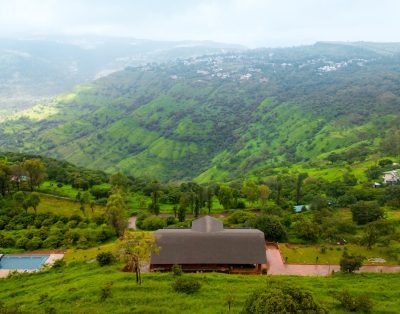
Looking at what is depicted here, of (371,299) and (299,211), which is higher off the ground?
(371,299)

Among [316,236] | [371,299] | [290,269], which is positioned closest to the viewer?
[371,299]

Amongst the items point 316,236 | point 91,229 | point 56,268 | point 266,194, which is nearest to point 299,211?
point 266,194

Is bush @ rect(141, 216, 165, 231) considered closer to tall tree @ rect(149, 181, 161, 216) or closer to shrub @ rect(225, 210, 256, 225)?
tall tree @ rect(149, 181, 161, 216)

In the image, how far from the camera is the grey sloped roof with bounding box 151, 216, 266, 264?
54.5 meters

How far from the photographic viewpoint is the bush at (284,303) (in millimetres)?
31047

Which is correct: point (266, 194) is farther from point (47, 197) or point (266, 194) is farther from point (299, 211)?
point (47, 197)

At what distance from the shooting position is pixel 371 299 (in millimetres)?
43719

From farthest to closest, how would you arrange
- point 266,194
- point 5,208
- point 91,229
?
point 266,194
point 5,208
point 91,229

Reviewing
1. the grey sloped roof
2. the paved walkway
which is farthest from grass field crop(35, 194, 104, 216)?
the paved walkway

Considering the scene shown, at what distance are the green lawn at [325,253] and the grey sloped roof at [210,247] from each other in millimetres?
6459

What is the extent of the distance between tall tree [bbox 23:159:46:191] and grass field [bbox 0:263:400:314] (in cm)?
4250

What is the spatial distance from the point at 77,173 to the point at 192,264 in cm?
7129

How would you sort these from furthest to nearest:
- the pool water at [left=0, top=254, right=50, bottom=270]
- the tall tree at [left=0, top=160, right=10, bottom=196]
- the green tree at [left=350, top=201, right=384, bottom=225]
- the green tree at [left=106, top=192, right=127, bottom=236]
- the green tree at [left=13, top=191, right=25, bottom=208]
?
the tall tree at [left=0, top=160, right=10, bottom=196], the green tree at [left=13, top=191, right=25, bottom=208], the green tree at [left=350, top=201, right=384, bottom=225], the green tree at [left=106, top=192, right=127, bottom=236], the pool water at [left=0, top=254, right=50, bottom=270]

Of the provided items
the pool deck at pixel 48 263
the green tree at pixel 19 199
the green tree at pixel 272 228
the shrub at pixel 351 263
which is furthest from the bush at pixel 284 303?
the green tree at pixel 19 199
